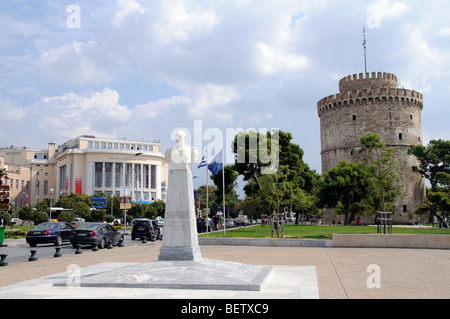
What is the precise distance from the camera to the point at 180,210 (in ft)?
36.6

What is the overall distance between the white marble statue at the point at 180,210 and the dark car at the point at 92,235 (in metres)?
10.9

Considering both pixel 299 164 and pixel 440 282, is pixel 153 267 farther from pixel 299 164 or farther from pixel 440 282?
pixel 299 164

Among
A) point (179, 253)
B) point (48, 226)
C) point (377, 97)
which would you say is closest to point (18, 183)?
point (377, 97)

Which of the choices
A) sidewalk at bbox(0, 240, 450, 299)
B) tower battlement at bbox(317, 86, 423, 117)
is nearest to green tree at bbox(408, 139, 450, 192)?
tower battlement at bbox(317, 86, 423, 117)

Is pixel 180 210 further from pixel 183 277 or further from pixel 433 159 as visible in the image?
pixel 433 159

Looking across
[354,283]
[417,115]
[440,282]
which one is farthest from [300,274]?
[417,115]

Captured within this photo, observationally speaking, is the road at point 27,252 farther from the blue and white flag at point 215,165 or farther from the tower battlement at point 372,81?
the tower battlement at point 372,81

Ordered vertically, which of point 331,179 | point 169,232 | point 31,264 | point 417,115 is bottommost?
point 31,264

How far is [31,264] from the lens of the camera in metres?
13.9

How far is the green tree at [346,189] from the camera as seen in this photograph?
156 ft

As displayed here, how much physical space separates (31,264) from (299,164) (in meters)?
40.9

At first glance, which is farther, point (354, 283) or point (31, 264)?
point (31, 264)
